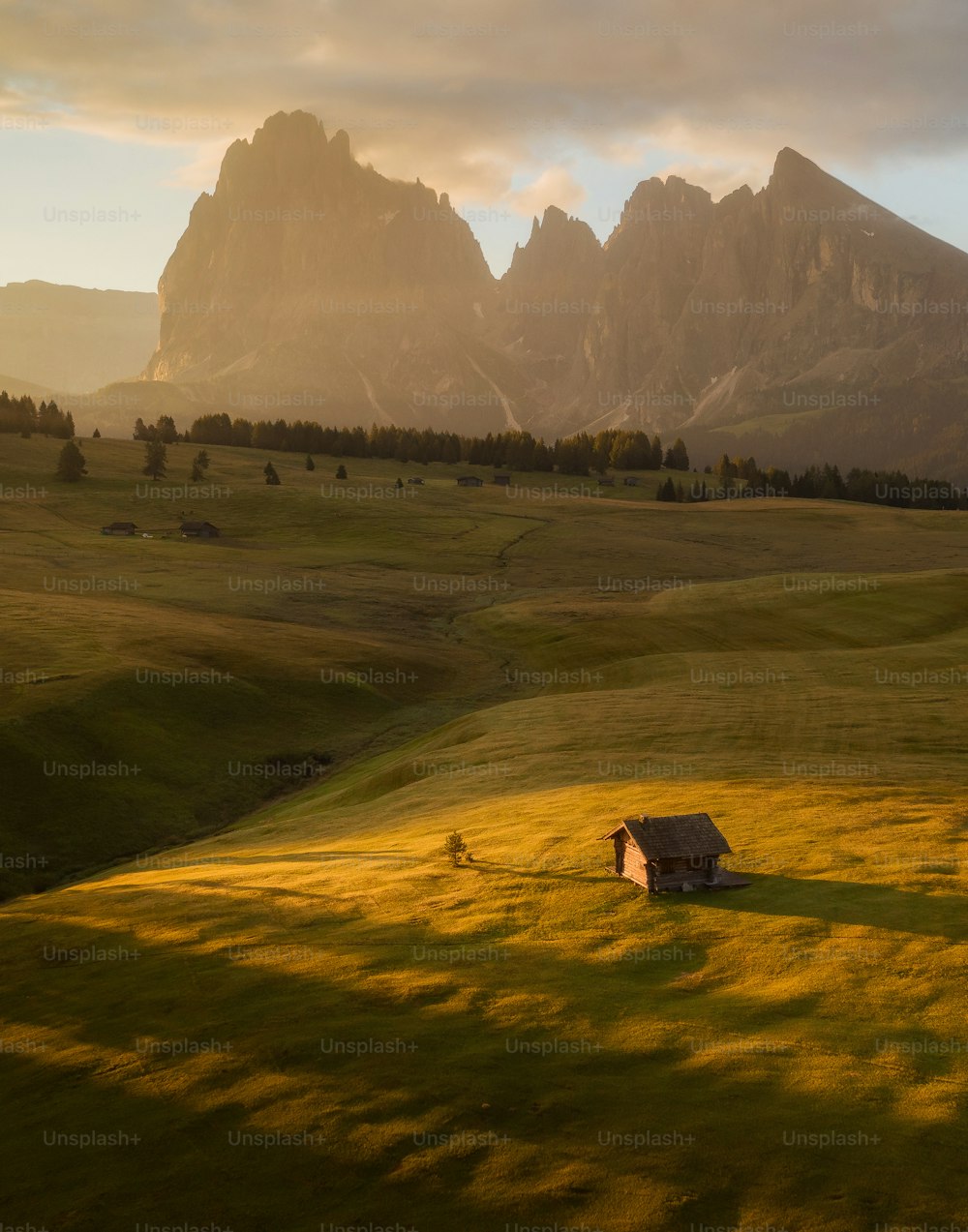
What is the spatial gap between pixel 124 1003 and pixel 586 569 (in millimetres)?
111045

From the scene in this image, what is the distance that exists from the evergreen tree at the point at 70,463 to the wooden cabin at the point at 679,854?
165 m

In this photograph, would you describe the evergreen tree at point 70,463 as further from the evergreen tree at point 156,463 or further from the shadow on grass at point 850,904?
the shadow on grass at point 850,904

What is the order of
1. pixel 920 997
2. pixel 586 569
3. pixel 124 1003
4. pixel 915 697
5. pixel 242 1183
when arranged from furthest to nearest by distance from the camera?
pixel 586 569 → pixel 915 697 → pixel 124 1003 → pixel 920 997 → pixel 242 1183

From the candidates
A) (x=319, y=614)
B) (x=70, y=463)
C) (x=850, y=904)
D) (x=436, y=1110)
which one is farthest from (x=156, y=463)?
(x=436, y=1110)

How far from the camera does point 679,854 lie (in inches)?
1196

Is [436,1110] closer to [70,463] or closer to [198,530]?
[198,530]

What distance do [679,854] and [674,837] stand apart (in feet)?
1.69

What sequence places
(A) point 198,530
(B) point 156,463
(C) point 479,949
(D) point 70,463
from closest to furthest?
(C) point 479,949
(A) point 198,530
(D) point 70,463
(B) point 156,463

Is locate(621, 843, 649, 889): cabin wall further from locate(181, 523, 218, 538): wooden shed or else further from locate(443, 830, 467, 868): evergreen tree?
locate(181, 523, 218, 538): wooden shed

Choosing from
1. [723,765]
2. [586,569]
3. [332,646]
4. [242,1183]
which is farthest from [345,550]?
[242,1183]

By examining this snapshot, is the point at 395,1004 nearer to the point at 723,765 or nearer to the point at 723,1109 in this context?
the point at 723,1109

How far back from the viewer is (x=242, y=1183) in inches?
746

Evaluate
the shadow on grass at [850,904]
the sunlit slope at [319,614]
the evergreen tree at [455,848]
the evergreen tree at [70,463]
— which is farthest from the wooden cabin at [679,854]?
the evergreen tree at [70,463]

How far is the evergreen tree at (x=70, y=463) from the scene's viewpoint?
178 m
